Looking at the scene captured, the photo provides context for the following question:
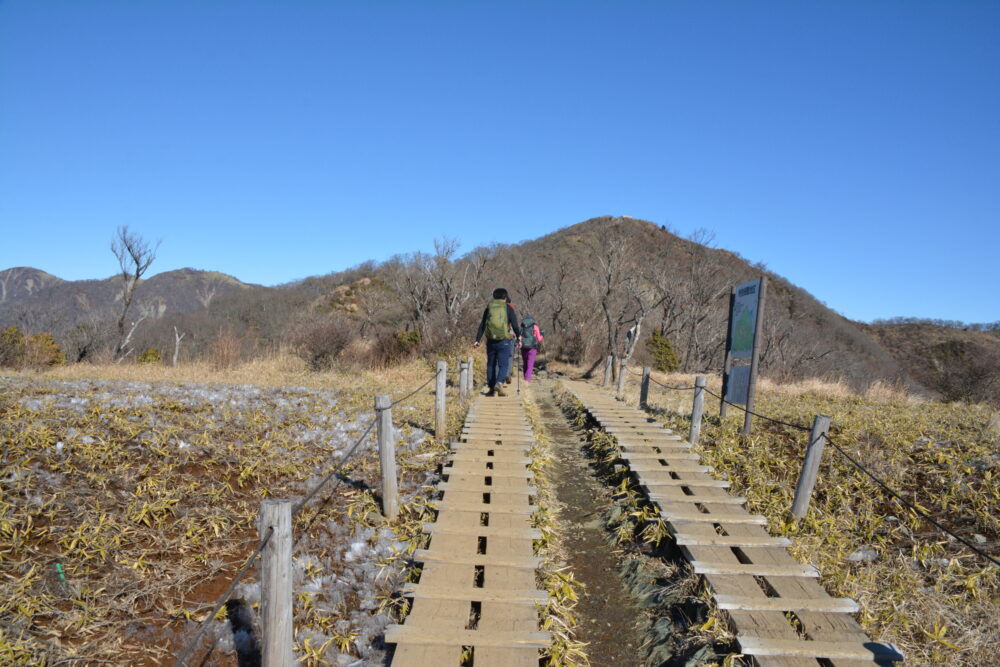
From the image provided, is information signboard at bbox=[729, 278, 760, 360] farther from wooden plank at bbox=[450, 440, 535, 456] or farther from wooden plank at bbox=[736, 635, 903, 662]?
wooden plank at bbox=[736, 635, 903, 662]

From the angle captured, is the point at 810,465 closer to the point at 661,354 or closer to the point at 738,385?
the point at 738,385

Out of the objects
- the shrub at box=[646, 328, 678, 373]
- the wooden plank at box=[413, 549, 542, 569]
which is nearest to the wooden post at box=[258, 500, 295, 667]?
the wooden plank at box=[413, 549, 542, 569]

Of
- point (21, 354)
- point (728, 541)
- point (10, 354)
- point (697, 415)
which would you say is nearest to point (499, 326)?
point (697, 415)

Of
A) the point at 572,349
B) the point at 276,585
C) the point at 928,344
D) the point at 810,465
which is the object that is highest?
the point at 928,344

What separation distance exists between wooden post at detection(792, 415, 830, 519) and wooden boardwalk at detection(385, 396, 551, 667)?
2720 millimetres

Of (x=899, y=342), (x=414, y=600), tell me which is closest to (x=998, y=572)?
(x=414, y=600)

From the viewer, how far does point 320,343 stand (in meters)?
14.3

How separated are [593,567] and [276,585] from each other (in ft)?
9.39

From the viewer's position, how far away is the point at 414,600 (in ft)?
10.4

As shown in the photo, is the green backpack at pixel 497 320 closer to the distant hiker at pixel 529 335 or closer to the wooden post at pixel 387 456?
the distant hiker at pixel 529 335

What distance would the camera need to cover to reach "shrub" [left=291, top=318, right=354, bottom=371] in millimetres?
14219

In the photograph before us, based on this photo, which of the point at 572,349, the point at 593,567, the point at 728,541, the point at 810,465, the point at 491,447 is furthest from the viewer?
the point at 572,349

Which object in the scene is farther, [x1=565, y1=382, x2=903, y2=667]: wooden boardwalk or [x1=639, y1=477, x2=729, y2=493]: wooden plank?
[x1=639, y1=477, x2=729, y2=493]: wooden plank

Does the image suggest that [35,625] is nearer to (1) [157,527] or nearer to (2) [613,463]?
(1) [157,527]
